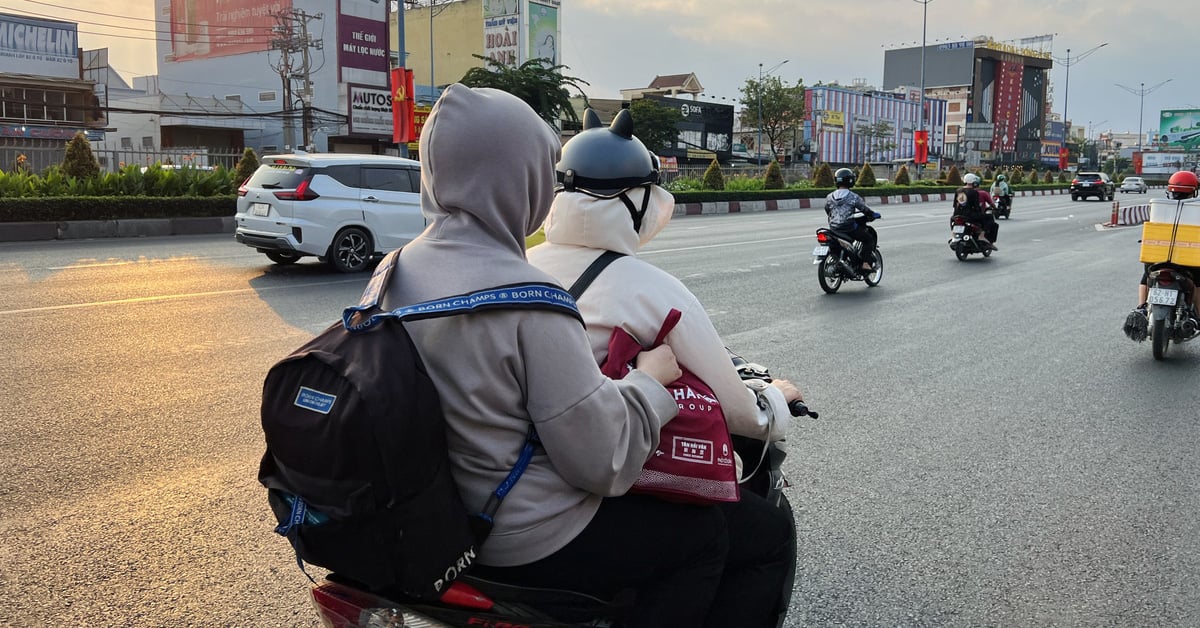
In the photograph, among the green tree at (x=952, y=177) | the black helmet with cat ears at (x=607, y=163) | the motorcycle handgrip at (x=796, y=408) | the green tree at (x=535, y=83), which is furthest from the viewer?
the green tree at (x=952, y=177)

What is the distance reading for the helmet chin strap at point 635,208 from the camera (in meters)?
2.31

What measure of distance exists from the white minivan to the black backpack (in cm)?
1001

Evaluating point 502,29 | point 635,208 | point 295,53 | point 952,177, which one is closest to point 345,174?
point 635,208

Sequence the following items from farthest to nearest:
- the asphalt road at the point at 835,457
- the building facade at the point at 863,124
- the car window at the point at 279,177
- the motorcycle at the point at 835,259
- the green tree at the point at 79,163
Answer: the building facade at the point at 863,124 → the green tree at the point at 79,163 → the car window at the point at 279,177 → the motorcycle at the point at 835,259 → the asphalt road at the point at 835,457

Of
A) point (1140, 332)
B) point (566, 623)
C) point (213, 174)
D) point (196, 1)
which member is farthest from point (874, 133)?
point (566, 623)

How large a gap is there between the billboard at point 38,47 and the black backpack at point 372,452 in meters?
51.7

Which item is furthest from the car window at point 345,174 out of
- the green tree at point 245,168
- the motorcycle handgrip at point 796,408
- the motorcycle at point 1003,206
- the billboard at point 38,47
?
the billboard at point 38,47

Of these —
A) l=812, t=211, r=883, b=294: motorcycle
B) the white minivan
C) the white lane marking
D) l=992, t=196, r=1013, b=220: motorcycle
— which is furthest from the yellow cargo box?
l=992, t=196, r=1013, b=220: motorcycle

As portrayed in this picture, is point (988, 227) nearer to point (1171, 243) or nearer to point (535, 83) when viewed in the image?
point (1171, 243)

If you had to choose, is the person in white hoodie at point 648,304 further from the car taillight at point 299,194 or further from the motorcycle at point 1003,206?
the motorcycle at point 1003,206

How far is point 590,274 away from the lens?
2.29 meters

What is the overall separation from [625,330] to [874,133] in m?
95.4

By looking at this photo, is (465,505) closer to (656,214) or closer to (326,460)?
(326,460)

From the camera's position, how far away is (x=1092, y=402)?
5.59 m
